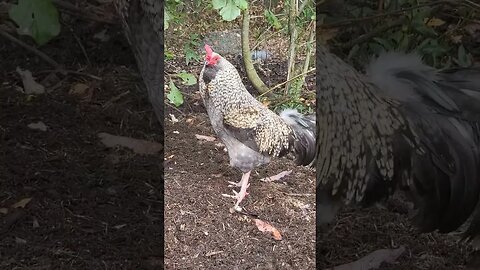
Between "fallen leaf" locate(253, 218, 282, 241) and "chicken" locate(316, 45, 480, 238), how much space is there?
16 centimetres

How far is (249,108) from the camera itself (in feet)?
5.71

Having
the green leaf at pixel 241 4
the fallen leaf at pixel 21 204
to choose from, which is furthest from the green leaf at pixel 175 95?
the fallen leaf at pixel 21 204

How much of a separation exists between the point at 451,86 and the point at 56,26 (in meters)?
1.09

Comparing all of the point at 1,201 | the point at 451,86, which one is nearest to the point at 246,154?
the point at 451,86

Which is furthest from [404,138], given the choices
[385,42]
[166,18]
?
[166,18]

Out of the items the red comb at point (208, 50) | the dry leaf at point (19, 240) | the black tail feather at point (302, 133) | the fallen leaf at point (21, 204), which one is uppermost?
the red comb at point (208, 50)

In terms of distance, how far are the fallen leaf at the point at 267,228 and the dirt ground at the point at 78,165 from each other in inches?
12.3

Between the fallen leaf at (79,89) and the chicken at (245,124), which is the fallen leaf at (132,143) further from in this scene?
the chicken at (245,124)

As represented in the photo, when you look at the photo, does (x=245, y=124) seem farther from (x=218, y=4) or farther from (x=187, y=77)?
(x=218, y=4)

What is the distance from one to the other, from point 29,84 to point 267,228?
2.58 ft

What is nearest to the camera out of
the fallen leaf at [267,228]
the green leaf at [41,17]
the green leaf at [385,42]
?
the green leaf at [41,17]

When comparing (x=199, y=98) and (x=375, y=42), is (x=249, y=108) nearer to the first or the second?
(x=199, y=98)

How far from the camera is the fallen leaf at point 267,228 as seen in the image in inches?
69.5

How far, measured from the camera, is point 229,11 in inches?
65.7
